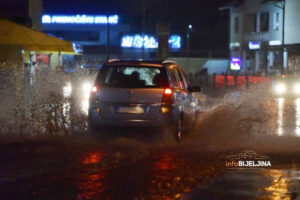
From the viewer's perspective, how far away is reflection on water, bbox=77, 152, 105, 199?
24.9 ft

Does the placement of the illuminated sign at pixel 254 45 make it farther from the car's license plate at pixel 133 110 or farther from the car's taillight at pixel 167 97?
the car's license plate at pixel 133 110

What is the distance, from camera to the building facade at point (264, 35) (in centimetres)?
4881

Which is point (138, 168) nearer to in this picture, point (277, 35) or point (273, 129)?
point (273, 129)

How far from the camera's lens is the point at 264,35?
189 feet

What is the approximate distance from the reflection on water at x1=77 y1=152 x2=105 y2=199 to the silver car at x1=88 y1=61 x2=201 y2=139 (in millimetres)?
1435

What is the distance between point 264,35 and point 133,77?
47045mm

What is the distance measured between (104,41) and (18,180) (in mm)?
75776

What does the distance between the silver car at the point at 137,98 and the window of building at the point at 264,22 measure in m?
46.3

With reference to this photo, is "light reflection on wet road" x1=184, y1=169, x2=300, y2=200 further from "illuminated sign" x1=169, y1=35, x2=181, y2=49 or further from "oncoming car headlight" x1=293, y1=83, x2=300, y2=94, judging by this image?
"illuminated sign" x1=169, y1=35, x2=181, y2=49

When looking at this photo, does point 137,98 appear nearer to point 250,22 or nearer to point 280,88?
point 280,88

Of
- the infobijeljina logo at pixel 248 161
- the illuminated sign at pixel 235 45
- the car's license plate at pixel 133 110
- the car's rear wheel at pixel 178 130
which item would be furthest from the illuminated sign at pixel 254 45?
the infobijeljina logo at pixel 248 161

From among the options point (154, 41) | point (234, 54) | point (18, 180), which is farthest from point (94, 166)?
point (154, 41)

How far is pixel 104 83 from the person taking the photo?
12.2m

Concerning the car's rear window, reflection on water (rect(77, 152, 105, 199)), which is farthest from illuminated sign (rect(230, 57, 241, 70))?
reflection on water (rect(77, 152, 105, 199))
